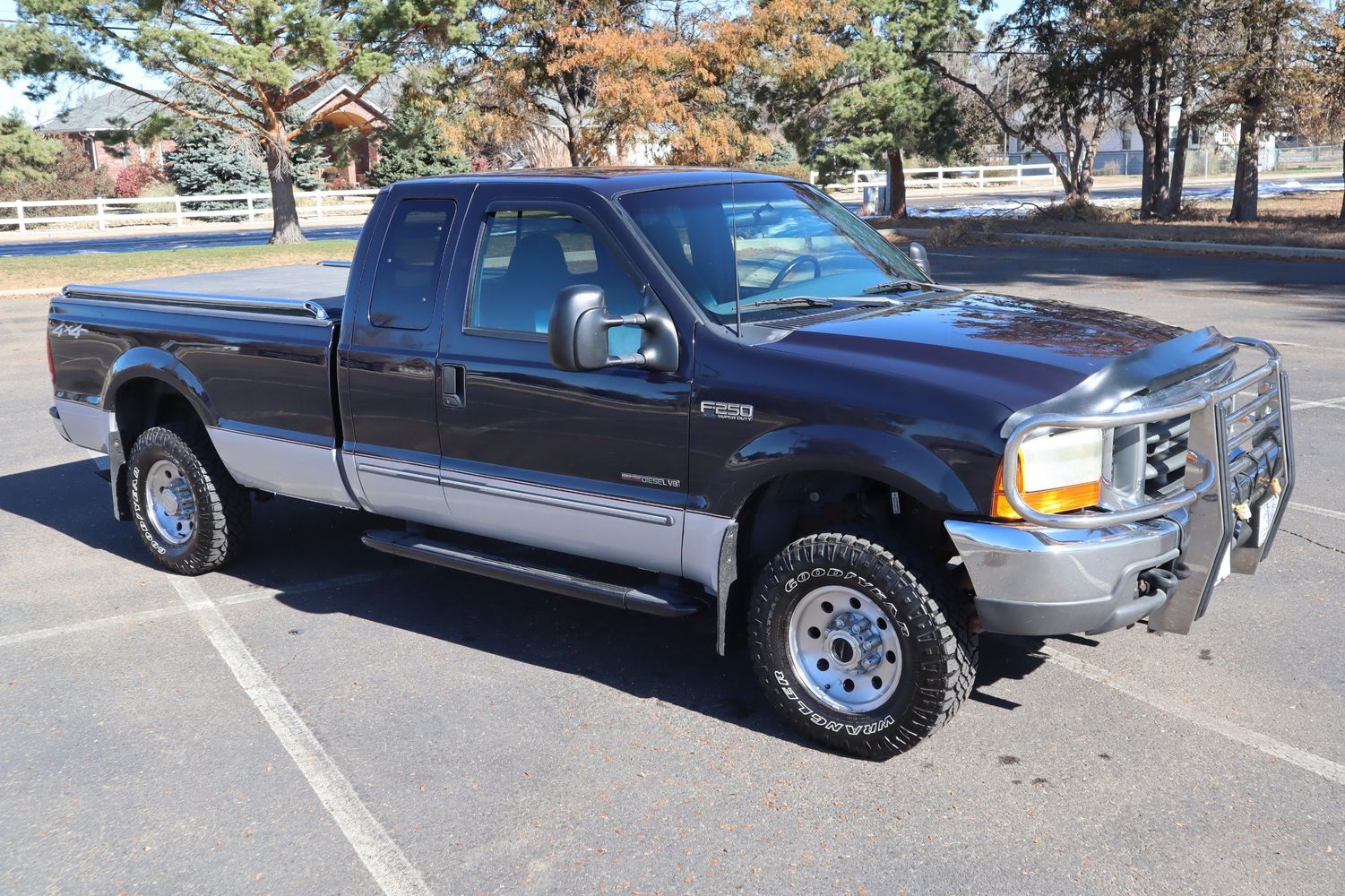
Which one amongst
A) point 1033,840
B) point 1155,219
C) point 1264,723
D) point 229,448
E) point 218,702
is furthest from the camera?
point 1155,219

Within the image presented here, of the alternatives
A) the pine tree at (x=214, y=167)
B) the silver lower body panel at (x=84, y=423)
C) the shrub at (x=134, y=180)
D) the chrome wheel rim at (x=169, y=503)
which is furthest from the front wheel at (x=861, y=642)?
the shrub at (x=134, y=180)

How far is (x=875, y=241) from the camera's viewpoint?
5.84 meters

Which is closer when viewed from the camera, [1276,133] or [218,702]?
[218,702]

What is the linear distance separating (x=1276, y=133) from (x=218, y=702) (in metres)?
24.9

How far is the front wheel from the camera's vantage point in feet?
13.8

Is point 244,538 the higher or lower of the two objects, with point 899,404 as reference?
lower

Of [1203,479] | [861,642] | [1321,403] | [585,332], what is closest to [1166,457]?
[1203,479]

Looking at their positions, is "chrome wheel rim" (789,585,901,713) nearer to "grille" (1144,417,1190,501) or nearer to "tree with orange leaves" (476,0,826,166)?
"grille" (1144,417,1190,501)

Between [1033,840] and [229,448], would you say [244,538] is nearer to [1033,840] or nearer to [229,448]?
[229,448]

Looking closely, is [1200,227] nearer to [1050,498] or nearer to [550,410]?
[550,410]

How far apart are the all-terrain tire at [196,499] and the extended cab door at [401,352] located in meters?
1.15

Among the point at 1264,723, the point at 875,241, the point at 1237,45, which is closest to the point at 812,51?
the point at 1237,45

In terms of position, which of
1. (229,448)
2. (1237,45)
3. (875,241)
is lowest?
(229,448)

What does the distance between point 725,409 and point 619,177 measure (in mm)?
1287
